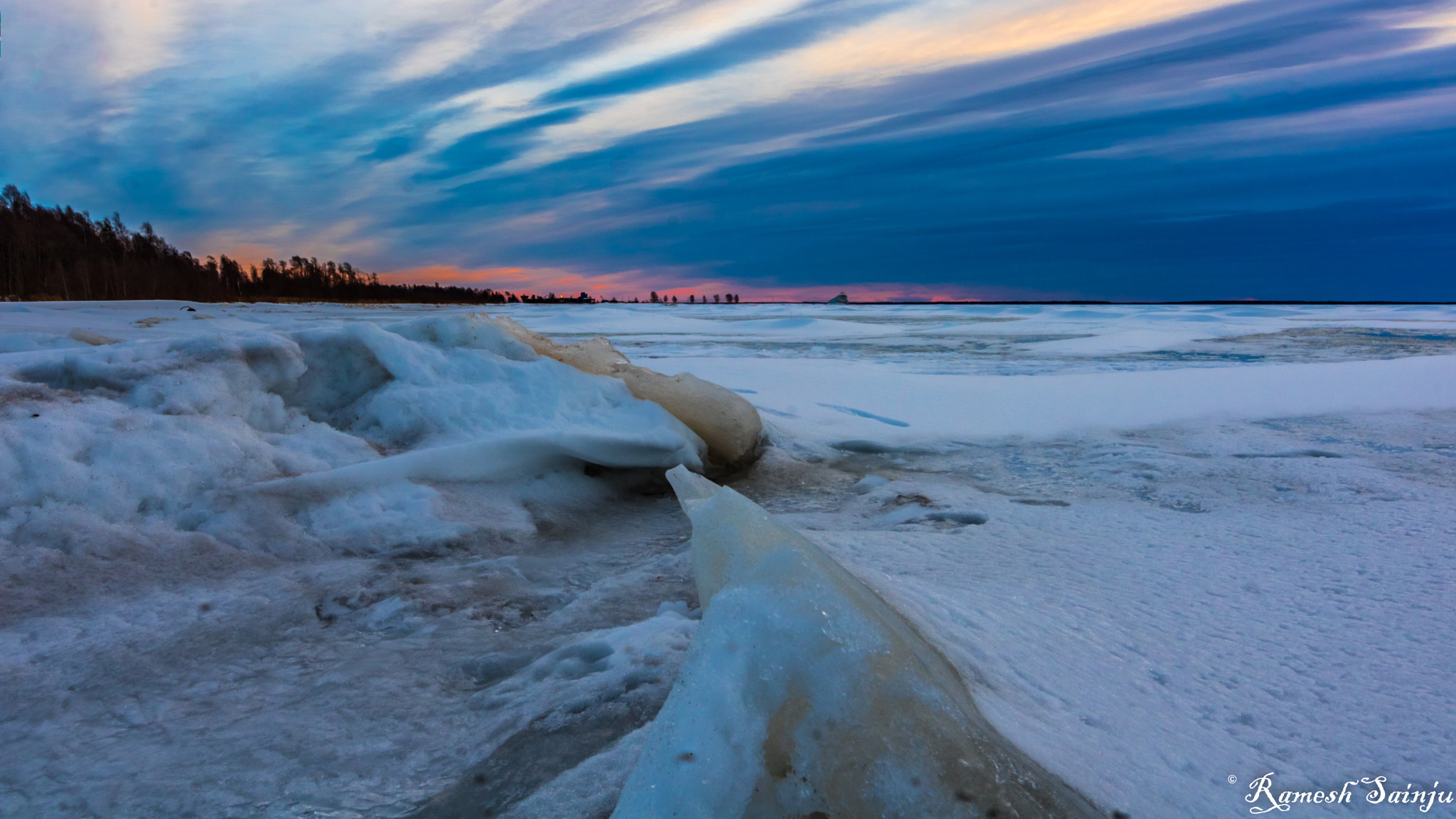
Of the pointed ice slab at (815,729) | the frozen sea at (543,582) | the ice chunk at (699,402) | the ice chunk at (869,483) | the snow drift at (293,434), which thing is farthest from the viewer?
the ice chunk at (699,402)

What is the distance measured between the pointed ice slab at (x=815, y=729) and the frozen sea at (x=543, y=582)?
0.53 ft

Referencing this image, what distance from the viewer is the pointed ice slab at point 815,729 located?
1078 mm

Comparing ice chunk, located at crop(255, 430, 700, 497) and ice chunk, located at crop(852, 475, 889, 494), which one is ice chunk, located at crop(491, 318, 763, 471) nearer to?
ice chunk, located at crop(255, 430, 700, 497)

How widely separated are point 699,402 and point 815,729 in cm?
327

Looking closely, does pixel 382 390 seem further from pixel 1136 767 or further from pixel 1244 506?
pixel 1244 506

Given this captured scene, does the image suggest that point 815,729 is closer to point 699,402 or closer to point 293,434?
point 293,434

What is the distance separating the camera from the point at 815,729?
1153 millimetres

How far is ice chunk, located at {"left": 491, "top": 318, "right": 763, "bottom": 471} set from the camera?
430cm

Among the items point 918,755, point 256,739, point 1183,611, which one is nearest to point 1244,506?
point 1183,611

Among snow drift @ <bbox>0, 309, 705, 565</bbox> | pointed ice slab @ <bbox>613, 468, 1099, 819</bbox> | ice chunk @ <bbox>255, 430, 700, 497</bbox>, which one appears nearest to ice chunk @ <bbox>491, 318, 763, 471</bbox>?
snow drift @ <bbox>0, 309, 705, 565</bbox>

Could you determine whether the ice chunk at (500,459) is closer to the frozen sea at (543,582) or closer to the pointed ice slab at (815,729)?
the frozen sea at (543,582)

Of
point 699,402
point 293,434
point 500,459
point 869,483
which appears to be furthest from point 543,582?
point 699,402

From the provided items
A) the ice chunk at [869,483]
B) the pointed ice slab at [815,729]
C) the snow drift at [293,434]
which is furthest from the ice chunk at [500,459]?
the pointed ice slab at [815,729]

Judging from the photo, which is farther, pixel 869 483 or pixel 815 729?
pixel 869 483
